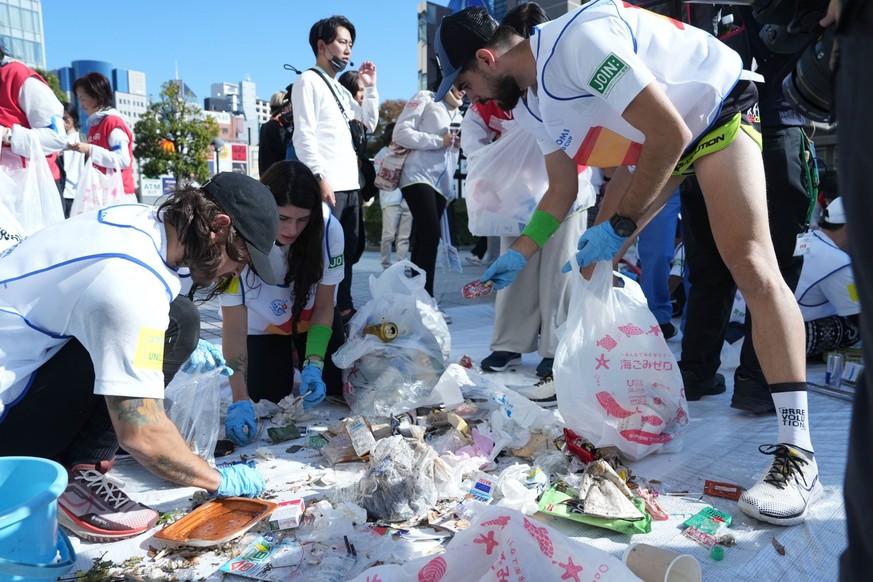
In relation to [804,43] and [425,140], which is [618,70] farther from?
[425,140]

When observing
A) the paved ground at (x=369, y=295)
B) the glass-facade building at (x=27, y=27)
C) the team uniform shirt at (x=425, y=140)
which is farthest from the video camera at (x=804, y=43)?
the glass-facade building at (x=27, y=27)

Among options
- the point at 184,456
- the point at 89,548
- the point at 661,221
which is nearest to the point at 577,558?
the point at 184,456

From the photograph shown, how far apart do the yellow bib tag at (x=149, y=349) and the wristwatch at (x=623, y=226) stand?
1366 millimetres

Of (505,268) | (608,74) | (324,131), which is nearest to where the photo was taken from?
(608,74)

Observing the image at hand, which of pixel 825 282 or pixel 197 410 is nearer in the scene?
pixel 197 410

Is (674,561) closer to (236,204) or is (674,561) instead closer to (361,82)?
(236,204)

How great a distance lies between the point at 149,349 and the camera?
147 centimetres

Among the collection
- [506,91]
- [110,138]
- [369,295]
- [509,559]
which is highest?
[506,91]

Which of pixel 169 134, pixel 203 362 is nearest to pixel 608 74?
pixel 203 362

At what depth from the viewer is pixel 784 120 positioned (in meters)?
2.36

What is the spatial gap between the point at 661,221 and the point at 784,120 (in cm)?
148

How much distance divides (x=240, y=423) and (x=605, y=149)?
1630 millimetres

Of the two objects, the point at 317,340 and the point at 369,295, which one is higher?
the point at 317,340

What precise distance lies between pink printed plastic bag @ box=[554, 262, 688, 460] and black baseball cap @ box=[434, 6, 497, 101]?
2.75 ft
